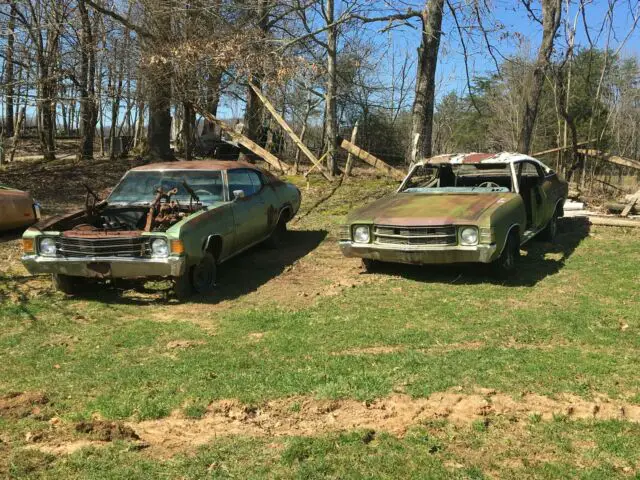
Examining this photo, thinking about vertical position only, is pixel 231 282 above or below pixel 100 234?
below

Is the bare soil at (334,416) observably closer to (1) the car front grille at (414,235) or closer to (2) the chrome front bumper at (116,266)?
(2) the chrome front bumper at (116,266)

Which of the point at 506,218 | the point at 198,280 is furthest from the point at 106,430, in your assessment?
the point at 506,218

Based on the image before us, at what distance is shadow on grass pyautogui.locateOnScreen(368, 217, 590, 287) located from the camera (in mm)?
6988

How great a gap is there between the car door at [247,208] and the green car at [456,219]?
1.34m

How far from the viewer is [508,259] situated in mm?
7074

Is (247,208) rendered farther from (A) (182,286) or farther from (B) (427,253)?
(B) (427,253)

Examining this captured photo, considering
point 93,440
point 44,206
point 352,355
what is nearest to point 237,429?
point 93,440

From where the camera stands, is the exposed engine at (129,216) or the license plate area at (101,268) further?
the exposed engine at (129,216)

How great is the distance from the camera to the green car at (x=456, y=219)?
6613mm

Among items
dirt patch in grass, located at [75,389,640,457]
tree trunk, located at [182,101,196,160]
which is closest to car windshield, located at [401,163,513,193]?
dirt patch in grass, located at [75,389,640,457]

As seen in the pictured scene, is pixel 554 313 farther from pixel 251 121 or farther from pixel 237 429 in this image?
pixel 251 121

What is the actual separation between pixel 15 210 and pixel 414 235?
6.68 metres

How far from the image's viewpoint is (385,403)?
12.5 ft

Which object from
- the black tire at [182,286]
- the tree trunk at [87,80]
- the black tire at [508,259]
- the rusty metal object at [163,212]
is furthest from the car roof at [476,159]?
the tree trunk at [87,80]
